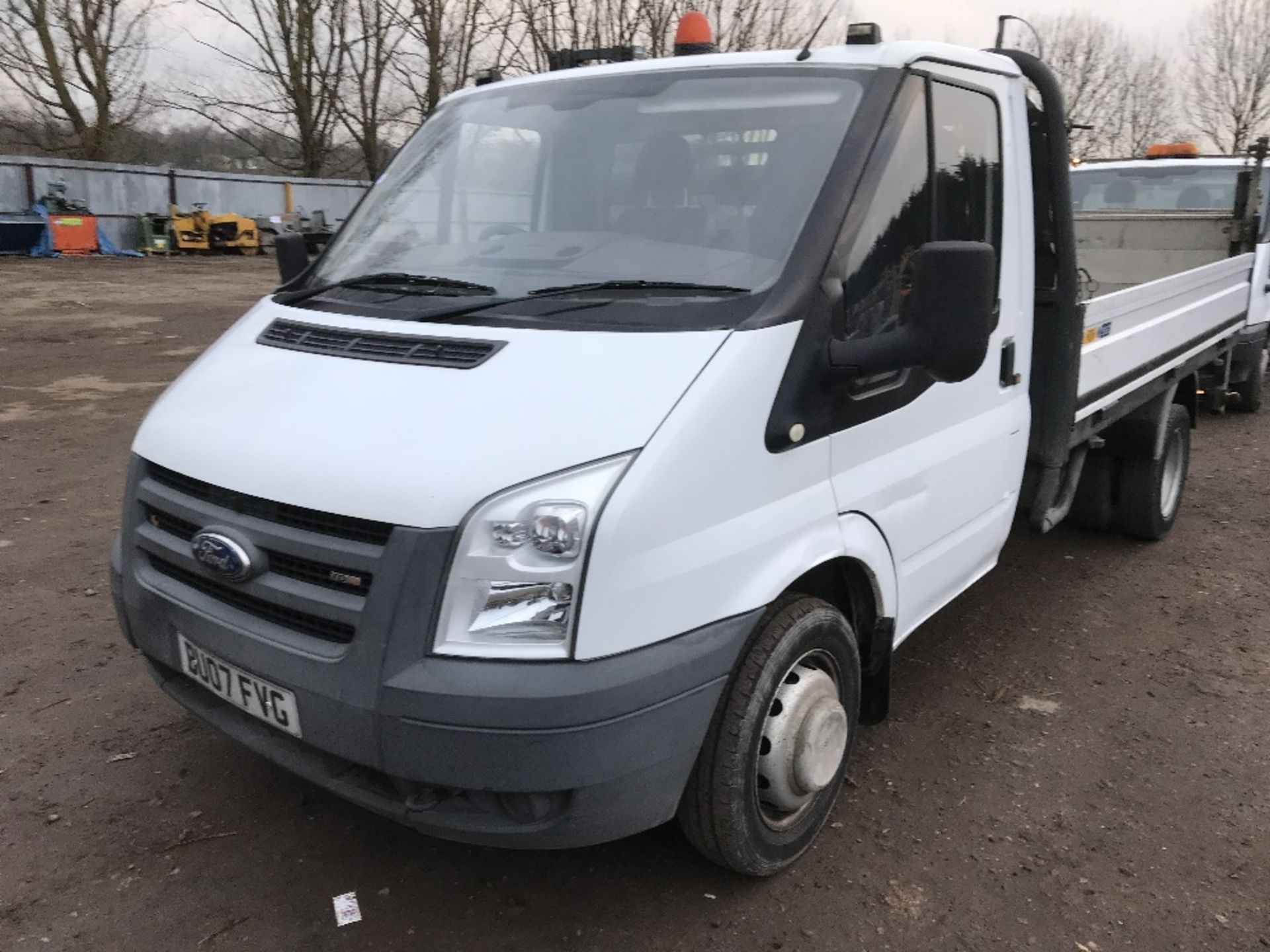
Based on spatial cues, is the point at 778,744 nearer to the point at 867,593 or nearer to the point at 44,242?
the point at 867,593

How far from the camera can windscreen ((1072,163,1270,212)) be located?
7980 mm

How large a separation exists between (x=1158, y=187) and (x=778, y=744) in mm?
7403

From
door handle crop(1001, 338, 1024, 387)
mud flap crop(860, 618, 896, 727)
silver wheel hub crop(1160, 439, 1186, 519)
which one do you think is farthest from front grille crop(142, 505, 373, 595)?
silver wheel hub crop(1160, 439, 1186, 519)

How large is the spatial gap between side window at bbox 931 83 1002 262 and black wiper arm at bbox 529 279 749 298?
847mm

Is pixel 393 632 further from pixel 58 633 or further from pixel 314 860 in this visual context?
pixel 58 633

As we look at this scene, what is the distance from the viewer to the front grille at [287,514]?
2.29 metres

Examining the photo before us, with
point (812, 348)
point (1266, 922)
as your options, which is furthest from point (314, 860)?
point (1266, 922)

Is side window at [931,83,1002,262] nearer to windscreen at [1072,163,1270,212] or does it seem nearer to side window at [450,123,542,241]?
side window at [450,123,542,241]

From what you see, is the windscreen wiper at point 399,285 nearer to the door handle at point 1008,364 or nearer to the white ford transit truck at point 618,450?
the white ford transit truck at point 618,450

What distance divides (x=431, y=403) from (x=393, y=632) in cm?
55

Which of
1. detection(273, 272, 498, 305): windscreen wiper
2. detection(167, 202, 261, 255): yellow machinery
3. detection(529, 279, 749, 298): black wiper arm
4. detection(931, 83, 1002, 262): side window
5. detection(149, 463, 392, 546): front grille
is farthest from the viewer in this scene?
detection(167, 202, 261, 255): yellow machinery

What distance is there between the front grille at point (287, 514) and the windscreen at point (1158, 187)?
7.07 meters

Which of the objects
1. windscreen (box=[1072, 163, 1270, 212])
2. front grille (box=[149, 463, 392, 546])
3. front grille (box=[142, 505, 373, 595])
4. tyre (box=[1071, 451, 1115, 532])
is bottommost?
tyre (box=[1071, 451, 1115, 532])

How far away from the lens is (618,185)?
10.2ft
